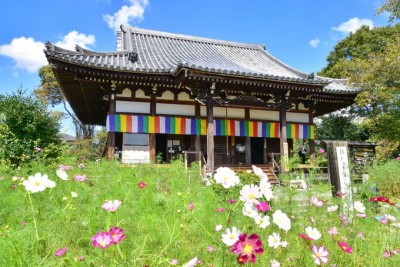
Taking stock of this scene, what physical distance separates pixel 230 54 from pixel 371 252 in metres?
13.1

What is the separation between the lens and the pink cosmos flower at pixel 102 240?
1.20 meters

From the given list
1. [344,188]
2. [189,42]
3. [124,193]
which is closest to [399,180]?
[344,188]

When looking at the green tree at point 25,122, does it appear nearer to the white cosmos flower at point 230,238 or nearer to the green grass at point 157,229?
the green grass at point 157,229

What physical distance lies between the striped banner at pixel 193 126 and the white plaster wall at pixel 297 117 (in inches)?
8.4

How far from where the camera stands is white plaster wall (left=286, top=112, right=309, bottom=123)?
1139 cm

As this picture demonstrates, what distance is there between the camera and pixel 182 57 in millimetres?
11578

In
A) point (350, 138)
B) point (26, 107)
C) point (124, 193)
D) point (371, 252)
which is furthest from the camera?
point (350, 138)

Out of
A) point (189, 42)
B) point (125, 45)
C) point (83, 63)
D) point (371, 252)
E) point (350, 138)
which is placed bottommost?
point (371, 252)

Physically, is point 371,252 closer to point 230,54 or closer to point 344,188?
point 344,188

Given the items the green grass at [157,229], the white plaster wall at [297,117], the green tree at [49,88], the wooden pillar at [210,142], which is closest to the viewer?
the green grass at [157,229]

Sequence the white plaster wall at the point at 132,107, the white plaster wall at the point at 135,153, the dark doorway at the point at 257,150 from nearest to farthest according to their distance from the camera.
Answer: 1. the white plaster wall at the point at 135,153
2. the white plaster wall at the point at 132,107
3. the dark doorway at the point at 257,150

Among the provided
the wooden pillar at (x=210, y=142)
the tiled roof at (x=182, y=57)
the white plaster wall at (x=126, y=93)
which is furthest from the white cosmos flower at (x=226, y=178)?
the white plaster wall at (x=126, y=93)

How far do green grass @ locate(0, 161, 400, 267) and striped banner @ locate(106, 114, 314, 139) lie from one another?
6.03 meters

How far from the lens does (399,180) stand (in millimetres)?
6160
